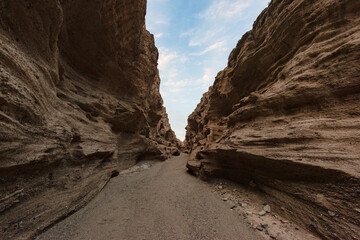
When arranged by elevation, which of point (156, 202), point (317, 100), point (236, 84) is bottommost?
point (156, 202)

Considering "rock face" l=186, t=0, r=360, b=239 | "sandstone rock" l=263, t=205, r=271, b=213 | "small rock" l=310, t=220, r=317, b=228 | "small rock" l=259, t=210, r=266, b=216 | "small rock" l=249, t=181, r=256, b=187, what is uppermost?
"rock face" l=186, t=0, r=360, b=239

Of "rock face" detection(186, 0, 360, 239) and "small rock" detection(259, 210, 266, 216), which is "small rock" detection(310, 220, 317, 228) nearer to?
"rock face" detection(186, 0, 360, 239)

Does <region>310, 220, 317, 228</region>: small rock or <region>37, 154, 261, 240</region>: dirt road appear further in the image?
<region>37, 154, 261, 240</region>: dirt road

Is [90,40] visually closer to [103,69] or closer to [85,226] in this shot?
[103,69]

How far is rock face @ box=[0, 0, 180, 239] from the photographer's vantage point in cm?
318

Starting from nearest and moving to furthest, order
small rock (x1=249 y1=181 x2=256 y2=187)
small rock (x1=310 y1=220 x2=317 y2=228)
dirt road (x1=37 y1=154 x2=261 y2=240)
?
small rock (x1=310 y1=220 x2=317 y2=228) → dirt road (x1=37 y1=154 x2=261 y2=240) → small rock (x1=249 y1=181 x2=256 y2=187)

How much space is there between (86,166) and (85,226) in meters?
2.66

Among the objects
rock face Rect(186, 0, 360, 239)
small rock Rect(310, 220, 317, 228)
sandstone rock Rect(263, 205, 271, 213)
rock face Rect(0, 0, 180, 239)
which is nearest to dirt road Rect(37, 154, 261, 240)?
rock face Rect(0, 0, 180, 239)

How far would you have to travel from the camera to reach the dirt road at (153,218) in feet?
11.1

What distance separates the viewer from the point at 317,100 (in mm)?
4969

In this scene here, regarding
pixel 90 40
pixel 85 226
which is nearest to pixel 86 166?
pixel 85 226

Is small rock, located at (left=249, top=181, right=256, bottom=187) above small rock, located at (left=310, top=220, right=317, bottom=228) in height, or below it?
above

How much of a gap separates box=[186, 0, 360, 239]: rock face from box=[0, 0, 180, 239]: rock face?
6830mm

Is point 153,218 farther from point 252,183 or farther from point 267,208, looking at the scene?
point 252,183
